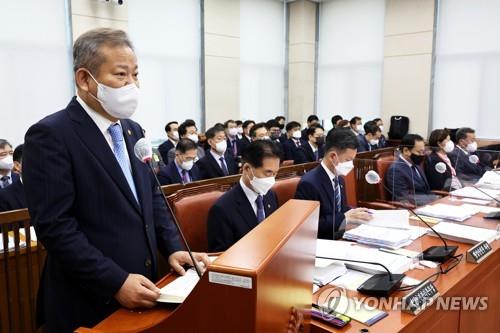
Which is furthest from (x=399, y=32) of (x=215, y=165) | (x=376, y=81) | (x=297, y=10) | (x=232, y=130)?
(x=215, y=165)

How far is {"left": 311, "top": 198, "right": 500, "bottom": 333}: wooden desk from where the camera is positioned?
4.05ft

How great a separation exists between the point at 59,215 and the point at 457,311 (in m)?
1.46

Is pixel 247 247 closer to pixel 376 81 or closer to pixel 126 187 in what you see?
pixel 126 187

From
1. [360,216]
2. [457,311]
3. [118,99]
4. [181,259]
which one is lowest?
[457,311]

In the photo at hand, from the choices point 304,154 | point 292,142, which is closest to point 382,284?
point 304,154

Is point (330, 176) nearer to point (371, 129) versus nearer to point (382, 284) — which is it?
point (382, 284)

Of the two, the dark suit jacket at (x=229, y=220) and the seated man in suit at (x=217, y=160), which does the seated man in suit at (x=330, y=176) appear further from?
the seated man in suit at (x=217, y=160)

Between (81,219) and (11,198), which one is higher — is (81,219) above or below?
above

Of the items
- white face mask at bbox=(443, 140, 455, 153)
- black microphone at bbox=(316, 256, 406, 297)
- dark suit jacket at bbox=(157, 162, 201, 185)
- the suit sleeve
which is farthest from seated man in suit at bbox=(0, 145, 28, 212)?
white face mask at bbox=(443, 140, 455, 153)

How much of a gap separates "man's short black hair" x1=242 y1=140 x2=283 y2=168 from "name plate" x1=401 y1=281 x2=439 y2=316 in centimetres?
95

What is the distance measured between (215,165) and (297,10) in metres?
5.77

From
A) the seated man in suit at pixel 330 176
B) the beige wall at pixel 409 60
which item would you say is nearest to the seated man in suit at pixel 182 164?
the seated man in suit at pixel 330 176

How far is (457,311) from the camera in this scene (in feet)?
5.21

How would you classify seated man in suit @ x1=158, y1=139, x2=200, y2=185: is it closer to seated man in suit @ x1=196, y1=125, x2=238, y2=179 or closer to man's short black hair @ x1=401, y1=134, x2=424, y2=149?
seated man in suit @ x1=196, y1=125, x2=238, y2=179
